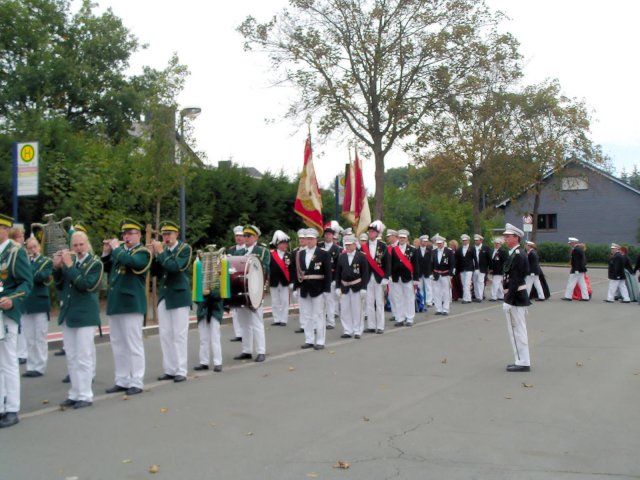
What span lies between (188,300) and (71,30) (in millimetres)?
36634

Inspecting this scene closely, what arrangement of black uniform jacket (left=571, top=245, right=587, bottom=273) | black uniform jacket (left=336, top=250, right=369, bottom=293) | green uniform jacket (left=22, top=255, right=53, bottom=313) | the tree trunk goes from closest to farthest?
green uniform jacket (left=22, top=255, right=53, bottom=313)
black uniform jacket (left=336, top=250, right=369, bottom=293)
black uniform jacket (left=571, top=245, right=587, bottom=273)
the tree trunk

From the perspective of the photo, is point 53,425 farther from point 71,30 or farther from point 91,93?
point 71,30

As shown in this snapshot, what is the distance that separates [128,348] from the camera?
8.80m

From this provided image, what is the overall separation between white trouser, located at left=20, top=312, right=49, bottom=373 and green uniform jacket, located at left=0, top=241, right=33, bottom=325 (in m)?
2.74

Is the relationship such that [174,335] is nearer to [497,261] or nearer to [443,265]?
[443,265]

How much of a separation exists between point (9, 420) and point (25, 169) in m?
6.77

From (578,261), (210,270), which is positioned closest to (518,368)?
(210,270)

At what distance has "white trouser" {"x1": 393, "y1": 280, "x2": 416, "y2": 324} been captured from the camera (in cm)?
1583

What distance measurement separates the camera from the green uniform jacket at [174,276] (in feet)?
30.6

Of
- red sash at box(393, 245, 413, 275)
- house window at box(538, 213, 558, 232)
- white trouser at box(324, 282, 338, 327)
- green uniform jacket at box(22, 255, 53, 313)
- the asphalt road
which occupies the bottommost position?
the asphalt road

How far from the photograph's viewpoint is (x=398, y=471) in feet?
18.8

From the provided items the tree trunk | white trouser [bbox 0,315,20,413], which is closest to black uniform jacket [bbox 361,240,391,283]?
white trouser [bbox 0,315,20,413]

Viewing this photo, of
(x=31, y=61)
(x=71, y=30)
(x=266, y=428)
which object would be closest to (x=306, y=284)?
(x=266, y=428)

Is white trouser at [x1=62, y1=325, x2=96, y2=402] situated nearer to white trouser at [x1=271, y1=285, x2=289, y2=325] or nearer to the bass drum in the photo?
the bass drum
